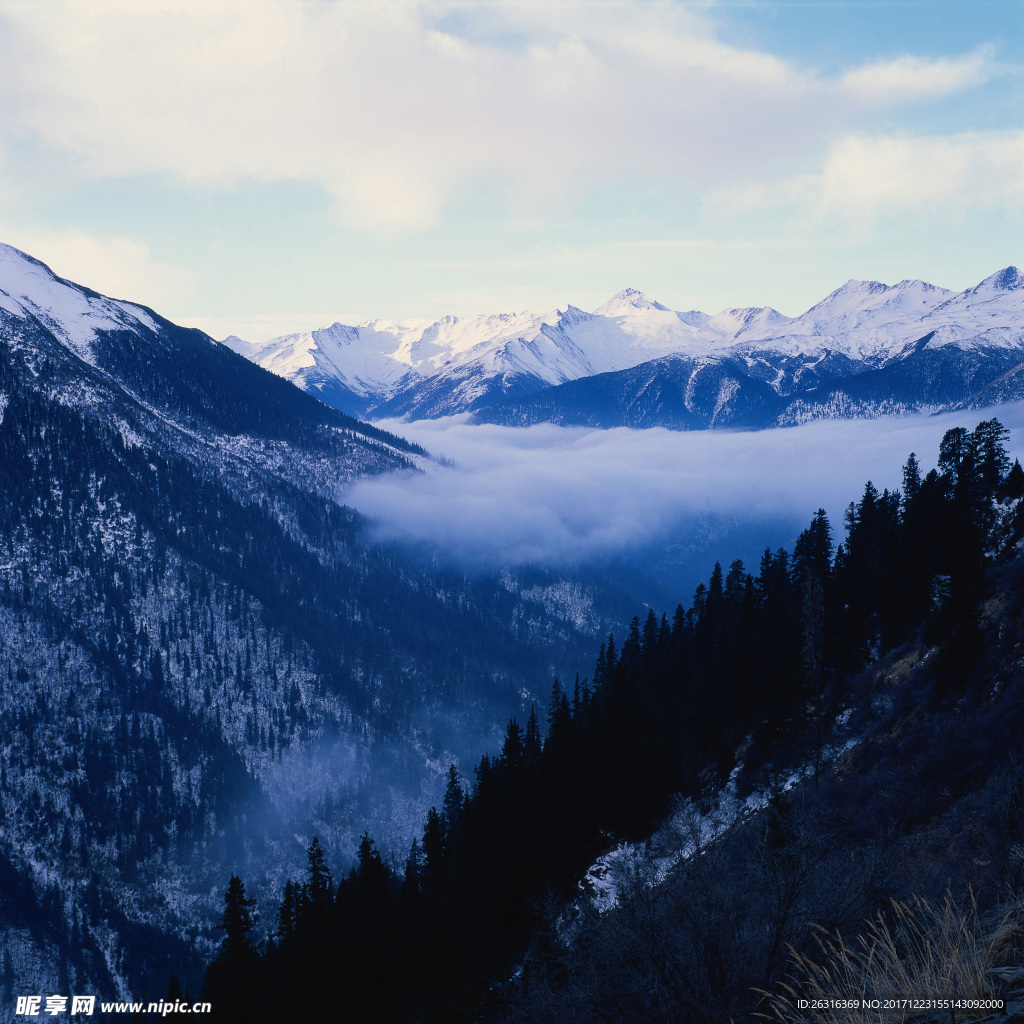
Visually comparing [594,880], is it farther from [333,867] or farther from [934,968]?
[333,867]

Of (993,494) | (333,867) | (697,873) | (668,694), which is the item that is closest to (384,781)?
(333,867)

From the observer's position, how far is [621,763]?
184 ft

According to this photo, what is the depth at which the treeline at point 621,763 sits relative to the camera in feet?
136

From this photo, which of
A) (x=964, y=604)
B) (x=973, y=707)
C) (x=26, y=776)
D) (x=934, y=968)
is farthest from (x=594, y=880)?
(x=26, y=776)

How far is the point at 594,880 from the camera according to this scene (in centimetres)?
4562

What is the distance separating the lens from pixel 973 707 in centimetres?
3588

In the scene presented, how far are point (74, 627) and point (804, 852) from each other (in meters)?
229

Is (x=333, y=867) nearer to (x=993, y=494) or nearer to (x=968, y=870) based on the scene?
(x=993, y=494)

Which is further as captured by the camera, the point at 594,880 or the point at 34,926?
the point at 34,926

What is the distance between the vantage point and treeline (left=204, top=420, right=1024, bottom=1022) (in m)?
41.6

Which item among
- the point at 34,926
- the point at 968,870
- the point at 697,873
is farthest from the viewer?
the point at 34,926

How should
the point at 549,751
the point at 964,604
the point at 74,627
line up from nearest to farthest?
the point at 964,604 < the point at 549,751 < the point at 74,627

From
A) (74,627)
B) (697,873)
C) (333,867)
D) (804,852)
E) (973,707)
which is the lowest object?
(333,867)

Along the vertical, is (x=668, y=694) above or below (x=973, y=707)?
below
